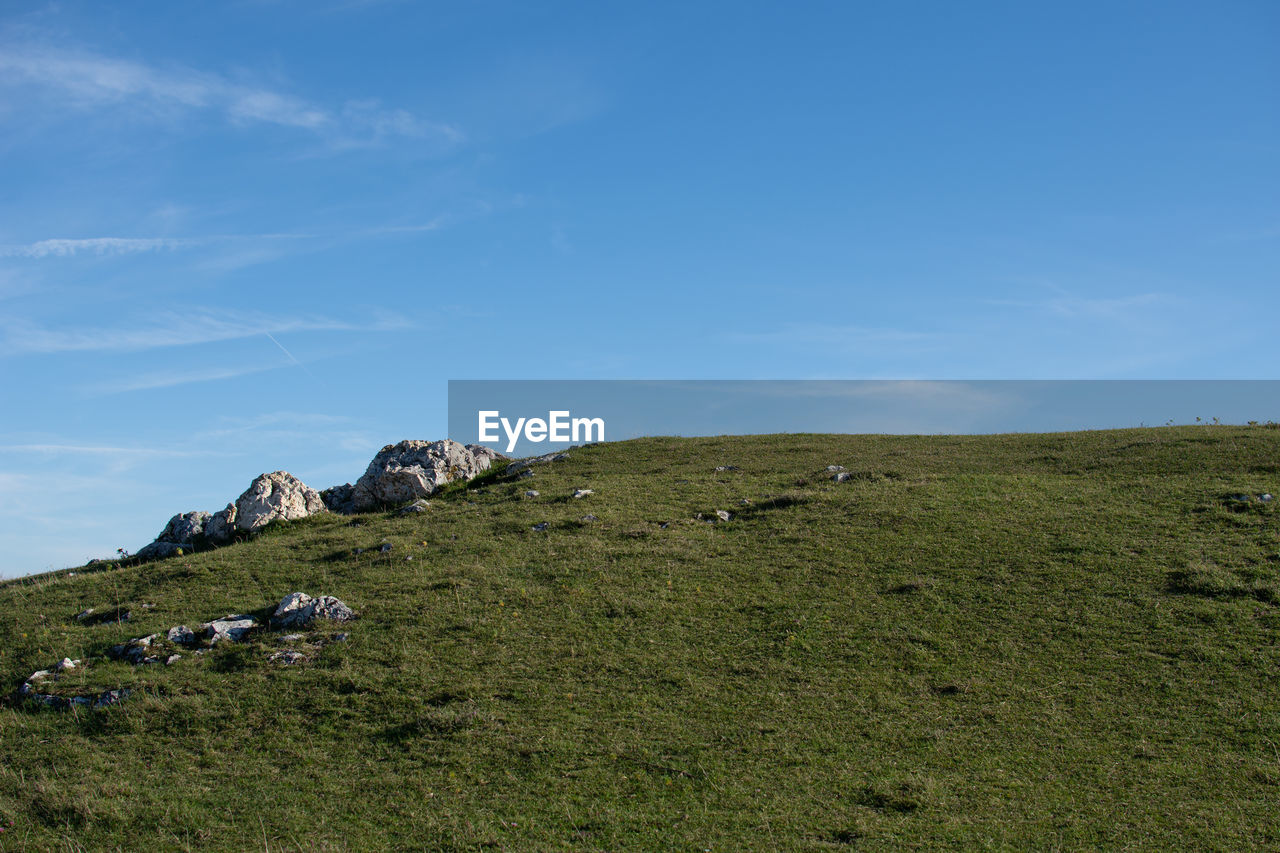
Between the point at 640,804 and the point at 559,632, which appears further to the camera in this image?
the point at 559,632

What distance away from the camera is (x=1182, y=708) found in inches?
597

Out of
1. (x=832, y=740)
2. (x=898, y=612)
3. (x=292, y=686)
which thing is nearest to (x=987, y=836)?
(x=832, y=740)

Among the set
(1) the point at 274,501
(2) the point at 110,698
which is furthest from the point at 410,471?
(2) the point at 110,698

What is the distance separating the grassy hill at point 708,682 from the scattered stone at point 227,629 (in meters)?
0.40

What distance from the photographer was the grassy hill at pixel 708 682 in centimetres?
1257

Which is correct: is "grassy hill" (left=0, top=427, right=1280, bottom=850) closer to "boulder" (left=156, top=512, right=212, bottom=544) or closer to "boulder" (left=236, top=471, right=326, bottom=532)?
"boulder" (left=236, top=471, right=326, bottom=532)

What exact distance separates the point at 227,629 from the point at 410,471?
12.6m

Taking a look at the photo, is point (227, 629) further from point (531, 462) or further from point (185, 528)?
point (531, 462)

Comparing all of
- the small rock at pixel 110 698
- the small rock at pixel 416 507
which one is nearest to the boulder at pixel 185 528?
the small rock at pixel 416 507

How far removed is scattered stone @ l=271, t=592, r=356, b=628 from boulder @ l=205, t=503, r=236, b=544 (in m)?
10.8

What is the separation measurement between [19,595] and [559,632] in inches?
→ 655

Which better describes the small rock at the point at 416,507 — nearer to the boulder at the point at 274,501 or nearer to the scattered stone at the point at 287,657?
the boulder at the point at 274,501

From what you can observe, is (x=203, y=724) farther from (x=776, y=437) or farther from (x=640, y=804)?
(x=776, y=437)

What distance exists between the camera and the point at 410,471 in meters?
31.5
